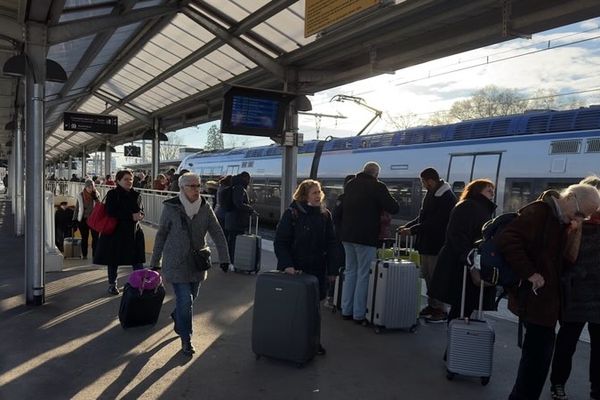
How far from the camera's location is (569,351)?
3998 millimetres

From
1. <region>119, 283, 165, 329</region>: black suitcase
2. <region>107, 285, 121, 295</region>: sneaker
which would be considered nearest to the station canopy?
<region>107, 285, 121, 295</region>: sneaker

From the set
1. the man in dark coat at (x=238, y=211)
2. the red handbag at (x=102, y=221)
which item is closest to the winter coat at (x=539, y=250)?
the red handbag at (x=102, y=221)

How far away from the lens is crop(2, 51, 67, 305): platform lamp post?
20.8 ft

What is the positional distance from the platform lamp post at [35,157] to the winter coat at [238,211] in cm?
332

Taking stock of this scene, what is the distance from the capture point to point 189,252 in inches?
192

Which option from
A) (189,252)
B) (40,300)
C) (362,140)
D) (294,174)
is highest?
(362,140)

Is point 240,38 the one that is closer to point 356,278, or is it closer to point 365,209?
point 365,209

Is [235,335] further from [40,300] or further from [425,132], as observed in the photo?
[425,132]

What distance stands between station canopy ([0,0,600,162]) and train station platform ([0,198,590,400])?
3.40 m

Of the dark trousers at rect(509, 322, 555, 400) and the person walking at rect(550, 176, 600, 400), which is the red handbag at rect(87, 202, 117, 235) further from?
the person walking at rect(550, 176, 600, 400)

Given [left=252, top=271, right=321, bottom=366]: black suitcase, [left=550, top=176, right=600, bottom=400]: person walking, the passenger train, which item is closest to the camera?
[left=550, top=176, right=600, bottom=400]: person walking

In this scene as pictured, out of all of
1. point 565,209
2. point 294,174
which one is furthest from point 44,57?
point 565,209

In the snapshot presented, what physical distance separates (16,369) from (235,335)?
6.50ft

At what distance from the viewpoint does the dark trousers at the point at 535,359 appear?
360 centimetres
